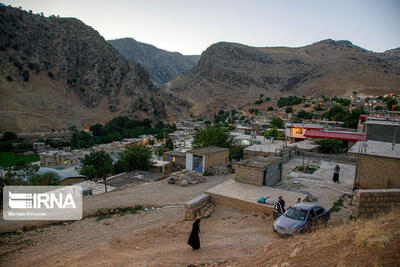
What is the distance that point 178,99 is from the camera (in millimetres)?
109438

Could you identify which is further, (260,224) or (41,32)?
(41,32)

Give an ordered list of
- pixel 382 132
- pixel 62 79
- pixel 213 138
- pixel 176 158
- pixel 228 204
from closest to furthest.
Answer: pixel 228 204
pixel 382 132
pixel 213 138
pixel 176 158
pixel 62 79

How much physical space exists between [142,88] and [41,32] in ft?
126

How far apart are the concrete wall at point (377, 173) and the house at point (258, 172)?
381cm

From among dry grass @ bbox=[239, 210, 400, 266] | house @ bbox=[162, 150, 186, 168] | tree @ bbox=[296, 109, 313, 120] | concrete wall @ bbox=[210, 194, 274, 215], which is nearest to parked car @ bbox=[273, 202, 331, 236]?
dry grass @ bbox=[239, 210, 400, 266]

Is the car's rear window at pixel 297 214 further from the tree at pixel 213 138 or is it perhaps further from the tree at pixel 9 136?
the tree at pixel 9 136

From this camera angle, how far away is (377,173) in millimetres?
10922

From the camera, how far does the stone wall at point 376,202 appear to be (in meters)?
7.96

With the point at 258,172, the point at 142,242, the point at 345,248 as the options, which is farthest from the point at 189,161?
the point at 345,248

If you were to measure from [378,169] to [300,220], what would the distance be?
6.02 metres

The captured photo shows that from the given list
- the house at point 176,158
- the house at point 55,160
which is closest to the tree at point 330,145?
the house at point 176,158

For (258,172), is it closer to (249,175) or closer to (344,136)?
(249,175)

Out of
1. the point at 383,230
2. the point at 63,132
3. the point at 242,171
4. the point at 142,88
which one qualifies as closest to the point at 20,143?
the point at 63,132

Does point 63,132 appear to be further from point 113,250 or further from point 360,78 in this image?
point 360,78
